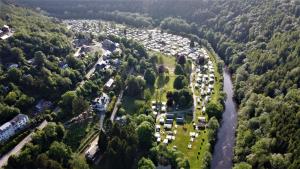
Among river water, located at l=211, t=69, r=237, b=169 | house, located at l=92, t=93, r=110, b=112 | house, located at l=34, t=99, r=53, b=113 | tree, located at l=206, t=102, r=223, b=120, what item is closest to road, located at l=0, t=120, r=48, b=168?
house, located at l=34, t=99, r=53, b=113

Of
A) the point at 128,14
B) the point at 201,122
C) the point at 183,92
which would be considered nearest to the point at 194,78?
the point at 183,92

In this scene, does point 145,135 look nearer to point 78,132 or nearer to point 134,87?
point 78,132

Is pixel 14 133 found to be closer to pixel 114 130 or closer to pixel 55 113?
pixel 55 113

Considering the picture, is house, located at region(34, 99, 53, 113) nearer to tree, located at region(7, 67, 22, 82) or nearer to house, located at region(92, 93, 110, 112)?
tree, located at region(7, 67, 22, 82)

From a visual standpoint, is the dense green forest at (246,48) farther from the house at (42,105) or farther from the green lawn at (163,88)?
the green lawn at (163,88)

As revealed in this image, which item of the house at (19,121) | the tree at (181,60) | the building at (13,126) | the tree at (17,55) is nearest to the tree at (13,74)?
the tree at (17,55)

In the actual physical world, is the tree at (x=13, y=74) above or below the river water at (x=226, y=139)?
above
